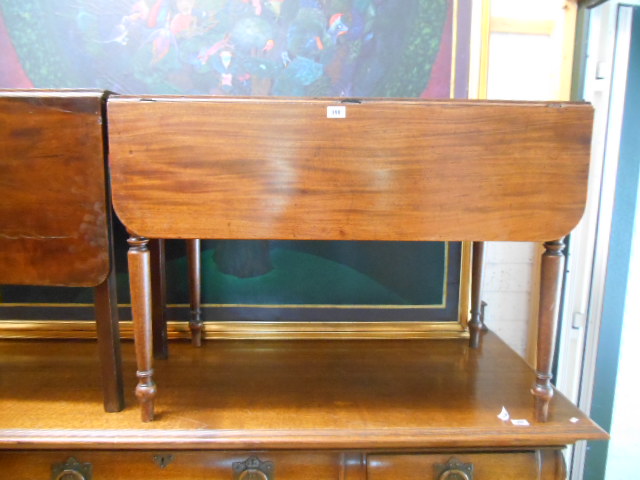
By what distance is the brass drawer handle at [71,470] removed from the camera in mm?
1102

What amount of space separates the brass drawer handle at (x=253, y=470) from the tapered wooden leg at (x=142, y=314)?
26 centimetres

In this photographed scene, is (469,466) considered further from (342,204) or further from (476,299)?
(342,204)

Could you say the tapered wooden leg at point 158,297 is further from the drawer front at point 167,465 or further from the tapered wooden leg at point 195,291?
the drawer front at point 167,465

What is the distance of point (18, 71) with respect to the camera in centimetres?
150

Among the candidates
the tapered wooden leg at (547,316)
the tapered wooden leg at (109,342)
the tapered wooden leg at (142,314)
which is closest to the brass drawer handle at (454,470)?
the tapered wooden leg at (547,316)

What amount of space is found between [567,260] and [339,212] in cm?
108

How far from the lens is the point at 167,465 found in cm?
112

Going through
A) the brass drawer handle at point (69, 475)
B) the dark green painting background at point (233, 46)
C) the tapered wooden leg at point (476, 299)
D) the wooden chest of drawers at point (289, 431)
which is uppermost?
the dark green painting background at point (233, 46)

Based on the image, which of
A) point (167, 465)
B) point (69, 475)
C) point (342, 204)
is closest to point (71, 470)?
point (69, 475)

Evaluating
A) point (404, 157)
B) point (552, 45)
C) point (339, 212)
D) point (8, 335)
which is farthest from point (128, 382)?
point (552, 45)

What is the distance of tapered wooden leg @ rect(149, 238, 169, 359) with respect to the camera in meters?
1.45

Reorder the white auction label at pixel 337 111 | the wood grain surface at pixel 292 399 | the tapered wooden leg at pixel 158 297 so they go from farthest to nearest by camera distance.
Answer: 1. the tapered wooden leg at pixel 158 297
2. the wood grain surface at pixel 292 399
3. the white auction label at pixel 337 111

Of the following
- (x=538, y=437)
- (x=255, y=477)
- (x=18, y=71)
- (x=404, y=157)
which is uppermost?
(x=18, y=71)

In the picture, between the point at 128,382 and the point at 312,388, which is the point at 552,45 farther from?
the point at 128,382
